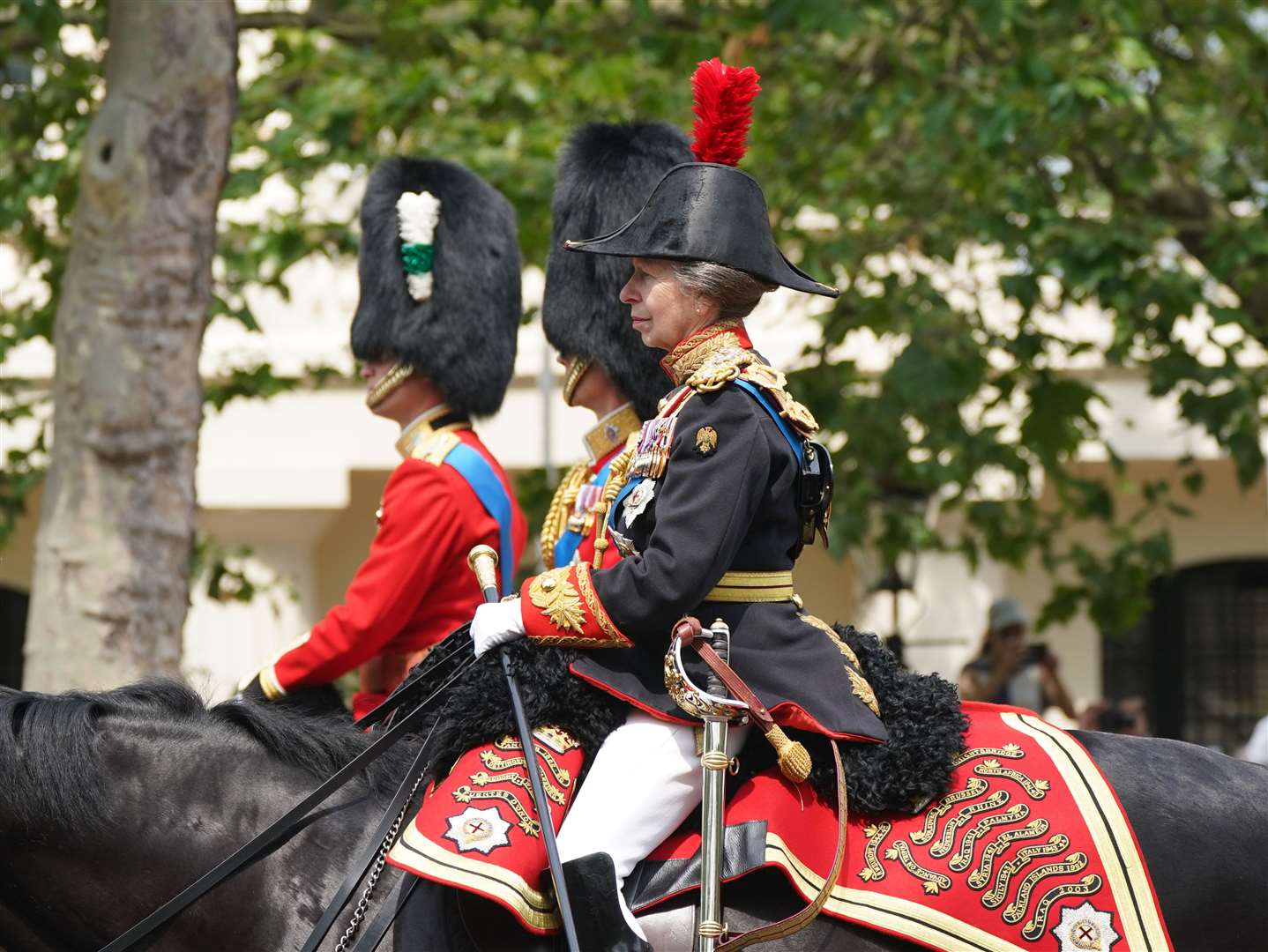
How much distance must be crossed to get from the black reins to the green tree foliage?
4245 mm

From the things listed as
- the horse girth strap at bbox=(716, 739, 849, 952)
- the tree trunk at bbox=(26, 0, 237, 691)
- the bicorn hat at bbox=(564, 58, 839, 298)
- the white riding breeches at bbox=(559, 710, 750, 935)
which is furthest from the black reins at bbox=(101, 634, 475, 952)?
the tree trunk at bbox=(26, 0, 237, 691)

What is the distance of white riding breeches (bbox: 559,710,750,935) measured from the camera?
3088 mm

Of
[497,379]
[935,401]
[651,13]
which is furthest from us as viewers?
[651,13]

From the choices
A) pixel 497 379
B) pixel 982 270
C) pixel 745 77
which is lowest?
pixel 497 379

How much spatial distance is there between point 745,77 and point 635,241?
37 cm

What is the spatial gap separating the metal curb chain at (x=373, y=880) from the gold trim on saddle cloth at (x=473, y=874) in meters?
0.10

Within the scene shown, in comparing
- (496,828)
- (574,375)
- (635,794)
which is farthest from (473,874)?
(574,375)

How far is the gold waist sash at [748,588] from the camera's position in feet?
10.7

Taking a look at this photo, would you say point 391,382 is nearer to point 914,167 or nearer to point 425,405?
point 425,405

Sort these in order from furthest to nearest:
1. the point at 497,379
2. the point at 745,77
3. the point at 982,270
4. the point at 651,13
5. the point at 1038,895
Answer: the point at 982,270, the point at 651,13, the point at 497,379, the point at 745,77, the point at 1038,895

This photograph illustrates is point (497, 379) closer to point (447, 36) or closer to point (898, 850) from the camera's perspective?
point (898, 850)

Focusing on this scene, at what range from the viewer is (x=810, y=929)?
10.3 ft

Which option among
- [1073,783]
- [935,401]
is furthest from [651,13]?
[1073,783]

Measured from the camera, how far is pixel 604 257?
4707 mm
